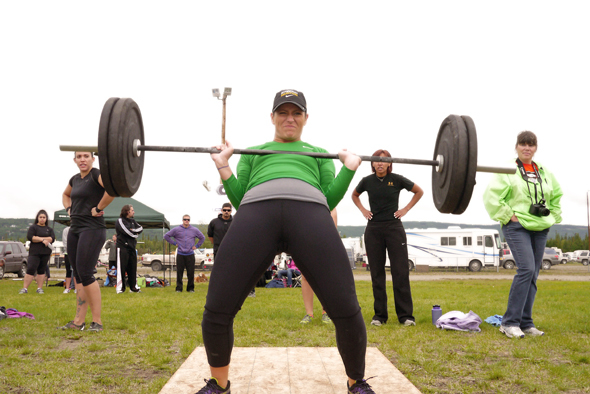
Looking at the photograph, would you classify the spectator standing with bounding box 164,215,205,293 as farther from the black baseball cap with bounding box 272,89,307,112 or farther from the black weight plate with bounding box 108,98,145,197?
the black baseball cap with bounding box 272,89,307,112

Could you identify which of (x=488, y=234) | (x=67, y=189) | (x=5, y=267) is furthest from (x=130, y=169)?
(x=488, y=234)

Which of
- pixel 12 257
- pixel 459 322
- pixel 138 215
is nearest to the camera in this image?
pixel 459 322

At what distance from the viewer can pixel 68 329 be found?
4.53 metres

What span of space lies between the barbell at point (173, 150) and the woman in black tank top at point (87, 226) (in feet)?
5.30

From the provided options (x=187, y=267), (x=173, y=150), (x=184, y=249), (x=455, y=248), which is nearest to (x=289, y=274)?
(x=187, y=267)

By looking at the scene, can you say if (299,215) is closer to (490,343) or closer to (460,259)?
(490,343)

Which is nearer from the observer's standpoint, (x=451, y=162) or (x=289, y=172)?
(x=289, y=172)

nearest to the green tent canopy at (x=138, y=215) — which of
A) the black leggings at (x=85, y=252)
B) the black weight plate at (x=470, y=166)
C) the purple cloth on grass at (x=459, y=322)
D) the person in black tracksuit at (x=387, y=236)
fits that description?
the black leggings at (x=85, y=252)

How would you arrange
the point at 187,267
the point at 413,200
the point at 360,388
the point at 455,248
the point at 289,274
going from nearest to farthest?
the point at 360,388, the point at 413,200, the point at 187,267, the point at 289,274, the point at 455,248

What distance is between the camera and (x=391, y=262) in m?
4.95

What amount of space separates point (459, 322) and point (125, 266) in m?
7.07

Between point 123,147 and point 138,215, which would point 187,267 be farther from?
point 123,147

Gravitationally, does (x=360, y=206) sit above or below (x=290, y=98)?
below

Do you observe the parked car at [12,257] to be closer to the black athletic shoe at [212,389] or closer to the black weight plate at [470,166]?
the black athletic shoe at [212,389]
